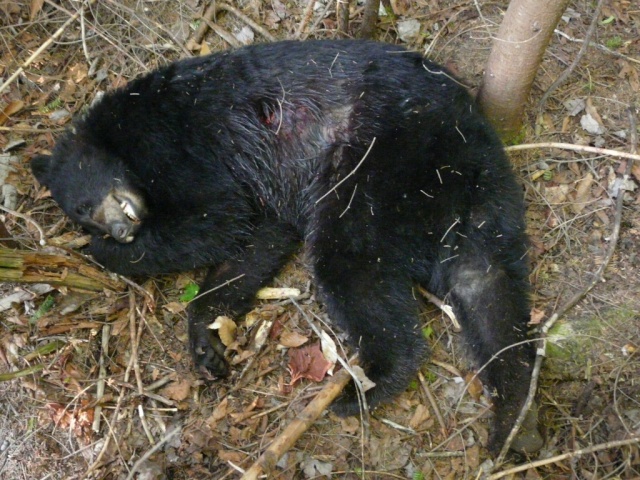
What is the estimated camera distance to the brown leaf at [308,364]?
416cm

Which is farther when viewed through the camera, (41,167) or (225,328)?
(41,167)

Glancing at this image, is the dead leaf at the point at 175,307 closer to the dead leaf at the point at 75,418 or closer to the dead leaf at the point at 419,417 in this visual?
the dead leaf at the point at 75,418

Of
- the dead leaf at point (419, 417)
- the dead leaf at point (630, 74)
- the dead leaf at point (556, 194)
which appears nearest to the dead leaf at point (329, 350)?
the dead leaf at point (419, 417)

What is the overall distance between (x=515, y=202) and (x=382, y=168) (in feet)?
2.96

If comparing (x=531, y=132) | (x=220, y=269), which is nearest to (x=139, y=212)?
(x=220, y=269)

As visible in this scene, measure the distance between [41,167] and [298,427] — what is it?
2.91 m

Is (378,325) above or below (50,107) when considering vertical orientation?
below

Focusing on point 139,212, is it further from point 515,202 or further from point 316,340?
point 515,202

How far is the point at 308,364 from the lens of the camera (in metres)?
4.20

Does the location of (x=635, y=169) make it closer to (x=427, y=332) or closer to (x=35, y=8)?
(x=427, y=332)

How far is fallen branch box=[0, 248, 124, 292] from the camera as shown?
3777 mm

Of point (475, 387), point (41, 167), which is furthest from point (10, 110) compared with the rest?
point (475, 387)

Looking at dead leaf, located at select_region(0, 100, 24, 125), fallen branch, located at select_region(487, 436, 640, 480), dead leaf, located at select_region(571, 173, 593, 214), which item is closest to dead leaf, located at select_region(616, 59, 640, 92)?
dead leaf, located at select_region(571, 173, 593, 214)

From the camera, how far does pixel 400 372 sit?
3.99 meters
